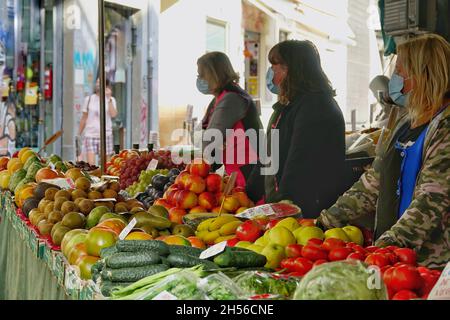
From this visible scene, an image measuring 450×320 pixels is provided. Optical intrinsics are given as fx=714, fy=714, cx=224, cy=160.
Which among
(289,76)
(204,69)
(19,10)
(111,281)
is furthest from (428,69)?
(19,10)

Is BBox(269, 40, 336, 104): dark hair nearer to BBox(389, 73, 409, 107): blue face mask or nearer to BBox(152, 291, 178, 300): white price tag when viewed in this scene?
BBox(389, 73, 409, 107): blue face mask

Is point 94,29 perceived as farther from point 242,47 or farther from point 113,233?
point 113,233

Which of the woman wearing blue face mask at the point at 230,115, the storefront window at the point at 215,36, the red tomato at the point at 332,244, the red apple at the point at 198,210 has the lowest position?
the red apple at the point at 198,210

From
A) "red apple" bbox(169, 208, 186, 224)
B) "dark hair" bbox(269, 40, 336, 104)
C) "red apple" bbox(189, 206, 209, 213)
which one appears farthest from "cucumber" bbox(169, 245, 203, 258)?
"dark hair" bbox(269, 40, 336, 104)

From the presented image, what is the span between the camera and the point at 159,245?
2.54 m

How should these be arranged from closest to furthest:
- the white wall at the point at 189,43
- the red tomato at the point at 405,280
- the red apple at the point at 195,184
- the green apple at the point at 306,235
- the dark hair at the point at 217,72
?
the red tomato at the point at 405,280 < the green apple at the point at 306,235 < the red apple at the point at 195,184 < the dark hair at the point at 217,72 < the white wall at the point at 189,43

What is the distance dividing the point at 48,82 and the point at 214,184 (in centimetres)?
843

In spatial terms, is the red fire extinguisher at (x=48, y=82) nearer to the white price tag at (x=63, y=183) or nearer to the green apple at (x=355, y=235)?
the white price tag at (x=63, y=183)

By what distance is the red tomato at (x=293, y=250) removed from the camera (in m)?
2.54

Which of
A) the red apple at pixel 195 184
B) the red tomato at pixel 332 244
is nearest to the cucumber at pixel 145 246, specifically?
the red tomato at pixel 332 244

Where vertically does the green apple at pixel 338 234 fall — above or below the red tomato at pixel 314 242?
below

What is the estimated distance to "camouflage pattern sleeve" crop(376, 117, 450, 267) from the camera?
112 inches

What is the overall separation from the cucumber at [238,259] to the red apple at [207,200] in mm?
1684
